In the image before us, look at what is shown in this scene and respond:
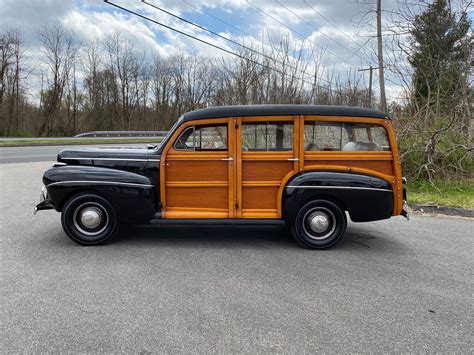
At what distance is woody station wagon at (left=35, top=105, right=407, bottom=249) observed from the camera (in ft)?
15.1

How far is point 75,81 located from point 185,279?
4499cm

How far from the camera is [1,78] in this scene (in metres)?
37.4

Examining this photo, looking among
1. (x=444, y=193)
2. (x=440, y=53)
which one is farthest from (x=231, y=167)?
(x=440, y=53)

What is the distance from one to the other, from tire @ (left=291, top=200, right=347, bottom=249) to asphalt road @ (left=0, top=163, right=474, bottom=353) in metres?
0.16

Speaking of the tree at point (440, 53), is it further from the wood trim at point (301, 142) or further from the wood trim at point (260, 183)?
the wood trim at point (260, 183)

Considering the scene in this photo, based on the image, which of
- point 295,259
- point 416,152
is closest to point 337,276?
point 295,259

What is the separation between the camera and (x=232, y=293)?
10.9 feet

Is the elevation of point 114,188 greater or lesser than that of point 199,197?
greater

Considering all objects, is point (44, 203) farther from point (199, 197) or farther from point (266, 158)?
point (266, 158)

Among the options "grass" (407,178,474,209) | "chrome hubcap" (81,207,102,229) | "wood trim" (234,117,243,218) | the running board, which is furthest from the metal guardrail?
"wood trim" (234,117,243,218)

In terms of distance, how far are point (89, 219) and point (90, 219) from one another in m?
0.01

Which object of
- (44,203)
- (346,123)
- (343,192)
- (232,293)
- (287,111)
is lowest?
(232,293)

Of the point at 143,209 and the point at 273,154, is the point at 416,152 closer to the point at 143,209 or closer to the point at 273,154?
the point at 273,154

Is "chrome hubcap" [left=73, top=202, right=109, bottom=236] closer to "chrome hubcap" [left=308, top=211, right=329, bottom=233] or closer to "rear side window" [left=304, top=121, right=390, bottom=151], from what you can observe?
"chrome hubcap" [left=308, top=211, right=329, bottom=233]
